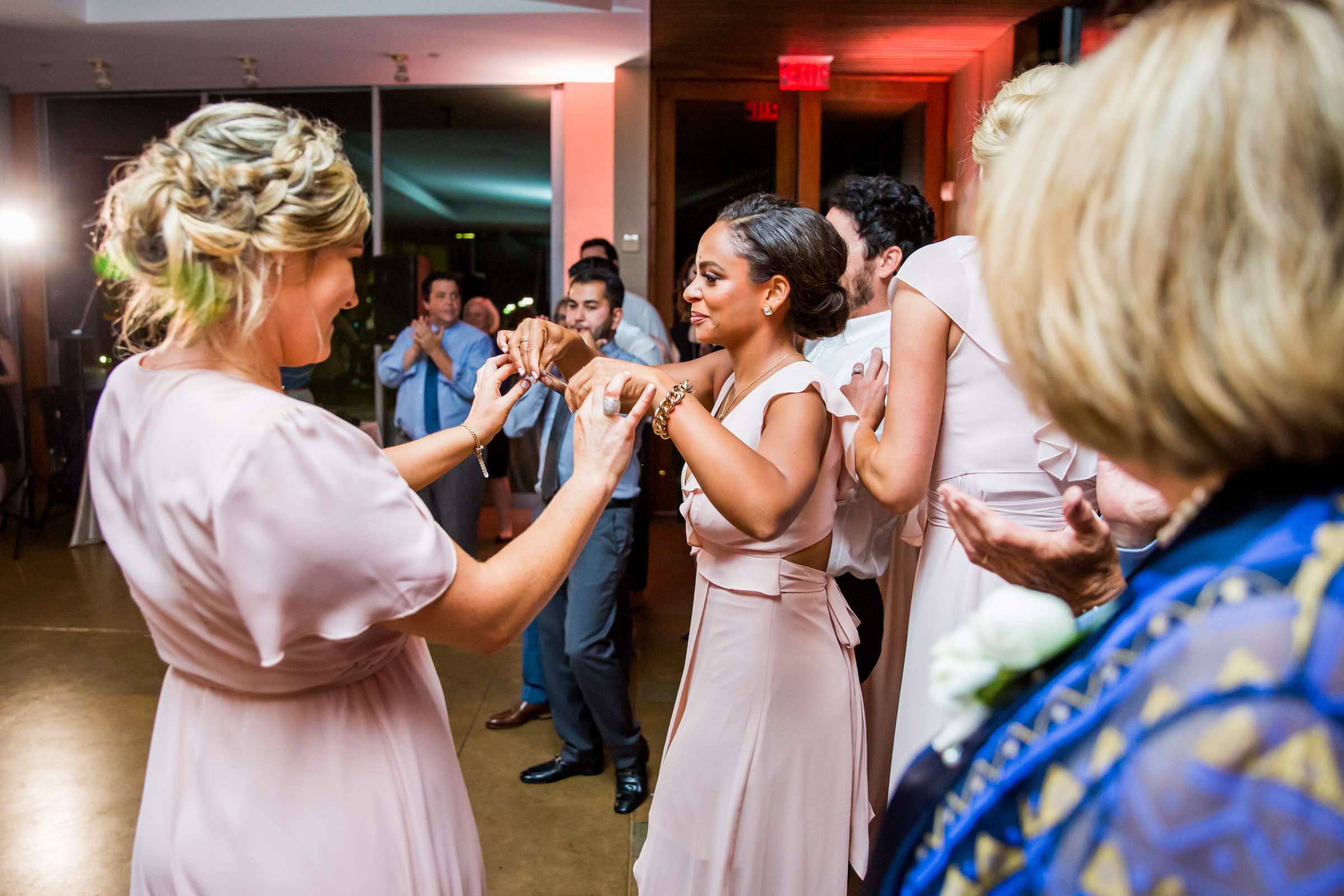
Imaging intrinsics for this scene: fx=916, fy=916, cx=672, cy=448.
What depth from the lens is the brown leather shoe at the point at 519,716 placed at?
354cm

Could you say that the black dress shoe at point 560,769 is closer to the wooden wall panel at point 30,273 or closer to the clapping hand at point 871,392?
the clapping hand at point 871,392

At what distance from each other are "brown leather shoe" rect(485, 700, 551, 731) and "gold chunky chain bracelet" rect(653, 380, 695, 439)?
7.31 feet

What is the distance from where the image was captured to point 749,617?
5.82 feet

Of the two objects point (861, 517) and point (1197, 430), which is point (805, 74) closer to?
point (861, 517)

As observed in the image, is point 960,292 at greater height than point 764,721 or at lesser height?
greater

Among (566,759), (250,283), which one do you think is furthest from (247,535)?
(566,759)

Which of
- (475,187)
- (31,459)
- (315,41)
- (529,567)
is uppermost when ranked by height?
(315,41)

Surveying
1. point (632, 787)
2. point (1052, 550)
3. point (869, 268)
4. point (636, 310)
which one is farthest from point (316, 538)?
point (636, 310)

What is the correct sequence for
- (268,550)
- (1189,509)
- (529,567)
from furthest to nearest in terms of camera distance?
(529,567), (268,550), (1189,509)

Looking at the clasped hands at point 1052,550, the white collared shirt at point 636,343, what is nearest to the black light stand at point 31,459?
the white collared shirt at point 636,343

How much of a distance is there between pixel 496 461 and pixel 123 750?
348cm

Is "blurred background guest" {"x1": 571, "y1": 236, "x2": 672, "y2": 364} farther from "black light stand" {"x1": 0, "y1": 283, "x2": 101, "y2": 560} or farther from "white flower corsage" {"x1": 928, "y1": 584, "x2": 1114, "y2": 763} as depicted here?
"white flower corsage" {"x1": 928, "y1": 584, "x2": 1114, "y2": 763}

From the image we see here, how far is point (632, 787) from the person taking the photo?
2969 millimetres

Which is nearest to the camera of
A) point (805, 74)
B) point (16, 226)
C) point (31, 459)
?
point (805, 74)
